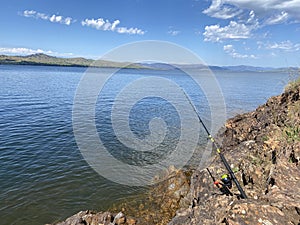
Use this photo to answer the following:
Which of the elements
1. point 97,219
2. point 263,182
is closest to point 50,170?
point 97,219

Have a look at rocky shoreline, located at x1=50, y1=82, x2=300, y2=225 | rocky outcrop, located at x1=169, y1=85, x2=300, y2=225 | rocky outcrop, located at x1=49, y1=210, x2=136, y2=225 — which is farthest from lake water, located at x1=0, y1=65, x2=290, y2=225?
rocky outcrop, located at x1=169, y1=85, x2=300, y2=225

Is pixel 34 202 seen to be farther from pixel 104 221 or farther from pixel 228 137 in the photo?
pixel 228 137

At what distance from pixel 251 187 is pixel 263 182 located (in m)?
0.41

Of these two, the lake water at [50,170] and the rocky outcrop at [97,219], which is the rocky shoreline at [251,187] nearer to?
the rocky outcrop at [97,219]

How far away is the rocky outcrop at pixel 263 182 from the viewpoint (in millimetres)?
5145

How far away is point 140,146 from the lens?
20750mm

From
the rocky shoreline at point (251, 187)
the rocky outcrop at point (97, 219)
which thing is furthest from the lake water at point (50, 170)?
the rocky outcrop at point (97, 219)

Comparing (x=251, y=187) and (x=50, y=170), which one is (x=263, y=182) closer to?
(x=251, y=187)

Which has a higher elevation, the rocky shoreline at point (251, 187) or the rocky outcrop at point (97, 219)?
the rocky shoreline at point (251, 187)

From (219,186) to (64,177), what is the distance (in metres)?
10.7

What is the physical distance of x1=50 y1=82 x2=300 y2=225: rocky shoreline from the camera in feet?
17.2

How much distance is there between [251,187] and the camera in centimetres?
744

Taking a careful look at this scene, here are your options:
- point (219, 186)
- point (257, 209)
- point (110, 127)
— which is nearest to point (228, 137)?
point (219, 186)

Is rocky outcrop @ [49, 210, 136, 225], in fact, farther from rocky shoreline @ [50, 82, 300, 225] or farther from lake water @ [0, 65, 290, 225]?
lake water @ [0, 65, 290, 225]
